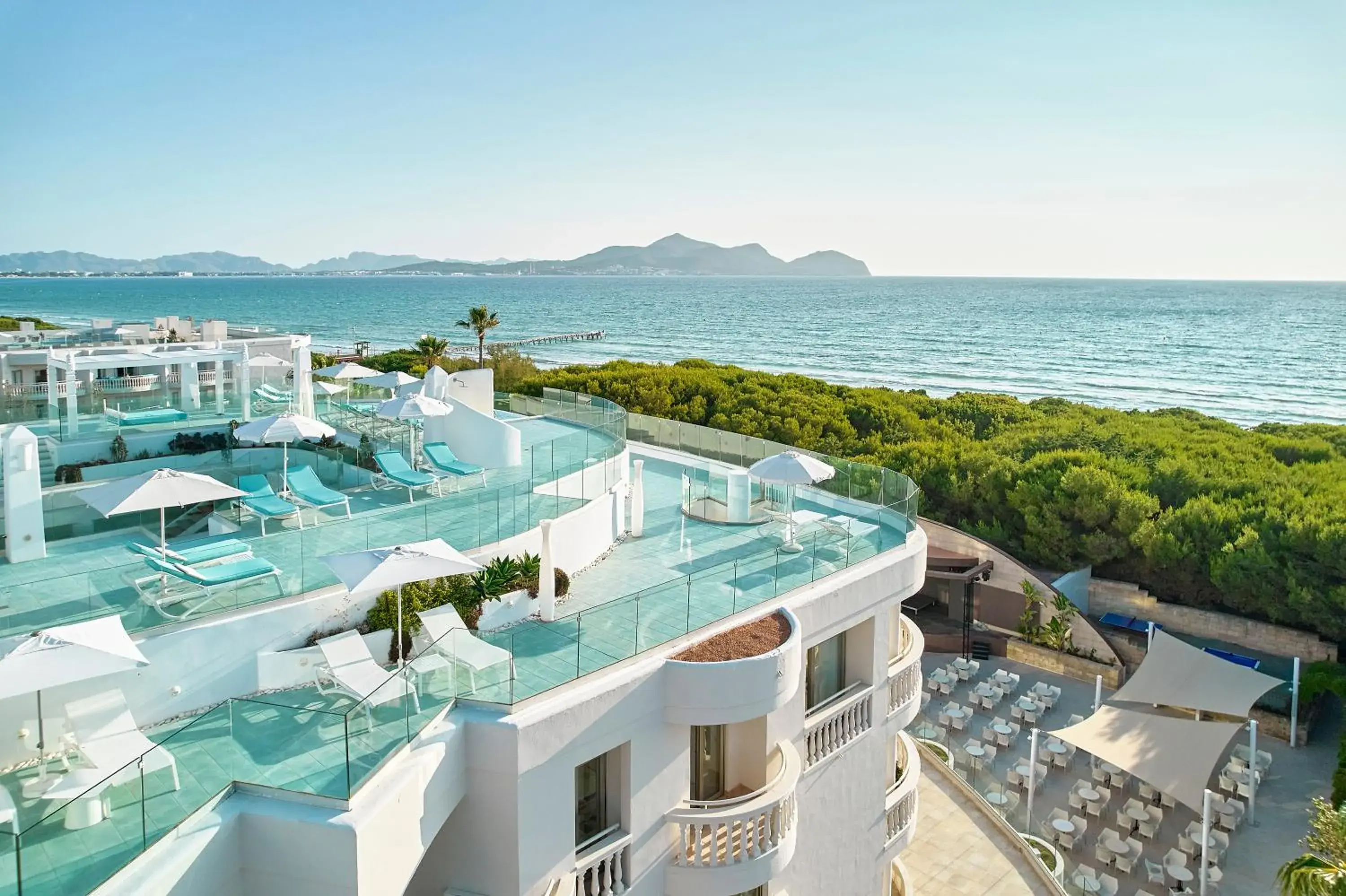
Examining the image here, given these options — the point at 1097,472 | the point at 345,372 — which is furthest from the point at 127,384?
the point at 1097,472

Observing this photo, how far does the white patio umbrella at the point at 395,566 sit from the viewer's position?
443 inches

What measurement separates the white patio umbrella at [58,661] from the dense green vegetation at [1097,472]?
30774 millimetres

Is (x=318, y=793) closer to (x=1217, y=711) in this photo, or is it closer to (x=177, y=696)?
(x=177, y=696)

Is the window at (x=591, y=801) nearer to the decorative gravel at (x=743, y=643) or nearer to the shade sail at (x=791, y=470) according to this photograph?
the decorative gravel at (x=743, y=643)

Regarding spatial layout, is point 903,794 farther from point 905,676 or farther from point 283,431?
point 283,431

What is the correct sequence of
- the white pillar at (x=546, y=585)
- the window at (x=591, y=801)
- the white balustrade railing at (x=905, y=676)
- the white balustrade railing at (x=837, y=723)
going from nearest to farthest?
the window at (x=591, y=801)
the white pillar at (x=546, y=585)
the white balustrade railing at (x=837, y=723)
the white balustrade railing at (x=905, y=676)

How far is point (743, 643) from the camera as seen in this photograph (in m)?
12.8

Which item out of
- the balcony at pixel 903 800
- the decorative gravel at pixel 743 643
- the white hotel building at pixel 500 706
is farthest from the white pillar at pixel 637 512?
the balcony at pixel 903 800

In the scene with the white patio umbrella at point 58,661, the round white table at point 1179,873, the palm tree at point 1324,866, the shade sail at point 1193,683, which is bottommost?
the round white table at point 1179,873

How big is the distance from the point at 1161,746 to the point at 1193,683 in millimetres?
2983

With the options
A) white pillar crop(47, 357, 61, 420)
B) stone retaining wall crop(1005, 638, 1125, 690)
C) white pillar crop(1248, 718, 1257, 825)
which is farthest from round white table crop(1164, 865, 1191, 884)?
white pillar crop(47, 357, 61, 420)

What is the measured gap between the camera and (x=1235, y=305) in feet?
635

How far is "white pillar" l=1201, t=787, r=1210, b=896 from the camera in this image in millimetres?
19203

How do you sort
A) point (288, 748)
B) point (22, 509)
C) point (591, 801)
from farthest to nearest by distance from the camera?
point (22, 509) → point (591, 801) → point (288, 748)
